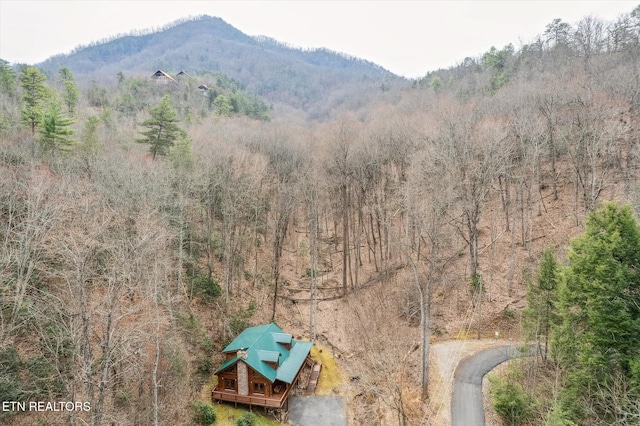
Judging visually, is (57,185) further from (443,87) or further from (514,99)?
(443,87)

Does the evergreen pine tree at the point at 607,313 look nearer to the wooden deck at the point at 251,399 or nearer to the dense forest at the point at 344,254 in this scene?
the dense forest at the point at 344,254

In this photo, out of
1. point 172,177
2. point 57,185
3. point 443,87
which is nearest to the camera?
point 57,185

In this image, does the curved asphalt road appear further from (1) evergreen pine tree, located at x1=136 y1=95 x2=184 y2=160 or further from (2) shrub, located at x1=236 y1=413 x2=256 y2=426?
(1) evergreen pine tree, located at x1=136 y1=95 x2=184 y2=160

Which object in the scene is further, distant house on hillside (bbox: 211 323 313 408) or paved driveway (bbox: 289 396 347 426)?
distant house on hillside (bbox: 211 323 313 408)

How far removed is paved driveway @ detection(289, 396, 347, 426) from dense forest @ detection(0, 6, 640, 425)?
135 cm

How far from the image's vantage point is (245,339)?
73.7 feet

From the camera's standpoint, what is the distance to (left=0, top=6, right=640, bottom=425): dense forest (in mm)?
12852

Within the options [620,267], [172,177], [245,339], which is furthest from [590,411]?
[172,177]

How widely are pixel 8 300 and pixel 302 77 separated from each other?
150 metres

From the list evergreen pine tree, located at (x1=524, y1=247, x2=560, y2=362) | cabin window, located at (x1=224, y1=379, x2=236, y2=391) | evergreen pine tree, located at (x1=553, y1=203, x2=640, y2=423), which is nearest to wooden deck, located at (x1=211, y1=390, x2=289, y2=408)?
cabin window, located at (x1=224, y1=379, x2=236, y2=391)

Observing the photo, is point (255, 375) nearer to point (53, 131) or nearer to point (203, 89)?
point (53, 131)

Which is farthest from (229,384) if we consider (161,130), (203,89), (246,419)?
(203,89)

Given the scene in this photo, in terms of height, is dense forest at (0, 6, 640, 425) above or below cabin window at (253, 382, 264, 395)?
above

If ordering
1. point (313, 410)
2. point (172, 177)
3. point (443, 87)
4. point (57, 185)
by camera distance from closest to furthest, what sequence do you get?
point (57, 185), point (313, 410), point (172, 177), point (443, 87)
